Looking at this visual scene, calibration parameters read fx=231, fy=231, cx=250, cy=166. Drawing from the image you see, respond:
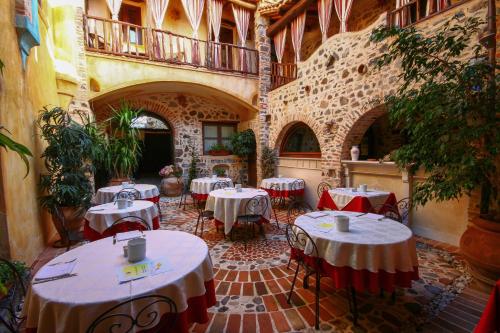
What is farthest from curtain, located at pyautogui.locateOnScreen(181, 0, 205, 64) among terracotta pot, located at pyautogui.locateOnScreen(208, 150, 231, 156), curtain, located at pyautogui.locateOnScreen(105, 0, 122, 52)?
terracotta pot, located at pyautogui.locateOnScreen(208, 150, 231, 156)

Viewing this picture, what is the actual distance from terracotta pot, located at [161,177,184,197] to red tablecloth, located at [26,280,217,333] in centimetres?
586

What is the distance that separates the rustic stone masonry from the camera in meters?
4.02

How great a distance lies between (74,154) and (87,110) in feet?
7.15

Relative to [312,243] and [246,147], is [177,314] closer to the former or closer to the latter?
[312,243]

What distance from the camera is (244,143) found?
7.84 metres

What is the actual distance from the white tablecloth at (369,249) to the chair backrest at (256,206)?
1556 millimetres

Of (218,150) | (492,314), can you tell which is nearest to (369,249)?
(492,314)

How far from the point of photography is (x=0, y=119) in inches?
90.4

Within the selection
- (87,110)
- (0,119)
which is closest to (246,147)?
(87,110)

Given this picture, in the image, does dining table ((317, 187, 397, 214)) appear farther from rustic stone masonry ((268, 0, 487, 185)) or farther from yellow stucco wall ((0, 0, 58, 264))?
yellow stucco wall ((0, 0, 58, 264))

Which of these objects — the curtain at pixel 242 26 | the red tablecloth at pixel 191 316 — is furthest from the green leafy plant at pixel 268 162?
the red tablecloth at pixel 191 316

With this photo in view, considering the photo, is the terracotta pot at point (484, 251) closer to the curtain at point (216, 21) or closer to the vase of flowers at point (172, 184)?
the vase of flowers at point (172, 184)

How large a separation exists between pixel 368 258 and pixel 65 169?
13.6ft

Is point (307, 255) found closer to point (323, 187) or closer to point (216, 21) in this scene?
point (323, 187)
